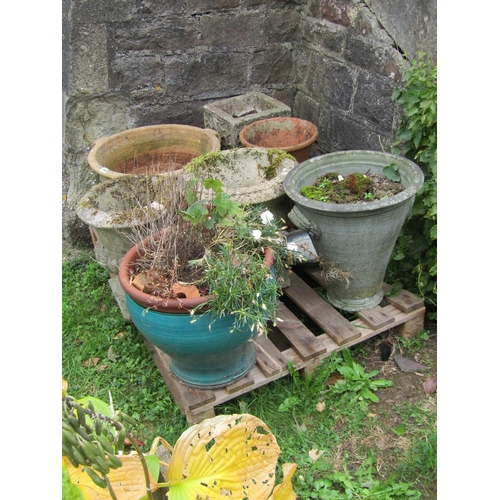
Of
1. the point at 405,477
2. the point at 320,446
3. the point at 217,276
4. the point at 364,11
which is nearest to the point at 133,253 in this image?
the point at 217,276

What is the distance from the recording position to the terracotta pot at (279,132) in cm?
373

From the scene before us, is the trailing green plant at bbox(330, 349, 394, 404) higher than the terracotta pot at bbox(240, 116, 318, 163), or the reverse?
the terracotta pot at bbox(240, 116, 318, 163)

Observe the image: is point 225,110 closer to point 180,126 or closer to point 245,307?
point 180,126

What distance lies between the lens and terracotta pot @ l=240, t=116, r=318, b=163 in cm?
373

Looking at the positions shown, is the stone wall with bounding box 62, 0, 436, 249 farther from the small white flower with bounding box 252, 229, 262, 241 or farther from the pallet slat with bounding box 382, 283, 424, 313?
the small white flower with bounding box 252, 229, 262, 241

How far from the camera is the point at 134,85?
3.81 m

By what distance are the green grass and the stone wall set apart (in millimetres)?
1213

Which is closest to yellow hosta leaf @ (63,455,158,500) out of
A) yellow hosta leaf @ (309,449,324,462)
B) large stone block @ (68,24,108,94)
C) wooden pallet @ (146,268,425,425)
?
wooden pallet @ (146,268,425,425)

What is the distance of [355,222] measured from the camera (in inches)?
106

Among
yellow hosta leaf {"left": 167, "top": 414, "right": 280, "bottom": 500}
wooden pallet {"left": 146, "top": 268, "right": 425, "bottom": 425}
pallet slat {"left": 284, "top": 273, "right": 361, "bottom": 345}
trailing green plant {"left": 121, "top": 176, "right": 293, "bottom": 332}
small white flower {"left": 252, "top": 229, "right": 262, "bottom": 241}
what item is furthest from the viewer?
pallet slat {"left": 284, "top": 273, "right": 361, "bottom": 345}

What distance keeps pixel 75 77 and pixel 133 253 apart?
1.67 meters

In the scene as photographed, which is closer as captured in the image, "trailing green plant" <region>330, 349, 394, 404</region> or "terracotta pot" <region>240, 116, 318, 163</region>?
"trailing green plant" <region>330, 349, 394, 404</region>

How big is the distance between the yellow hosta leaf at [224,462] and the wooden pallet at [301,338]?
2.30 ft

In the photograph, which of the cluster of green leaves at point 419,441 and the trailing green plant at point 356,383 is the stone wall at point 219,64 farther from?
the cluster of green leaves at point 419,441
